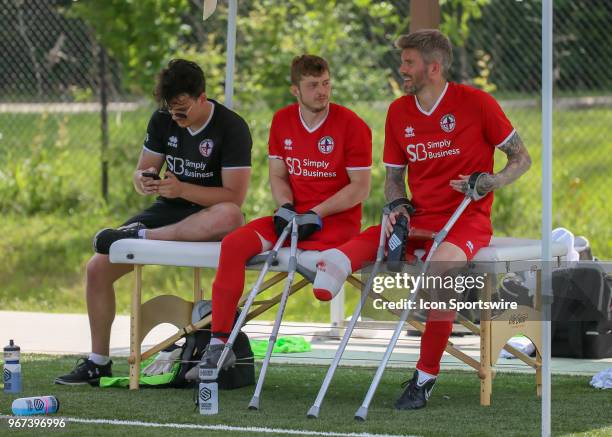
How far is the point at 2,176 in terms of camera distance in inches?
441

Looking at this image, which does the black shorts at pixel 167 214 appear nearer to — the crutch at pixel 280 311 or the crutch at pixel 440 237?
the crutch at pixel 280 311

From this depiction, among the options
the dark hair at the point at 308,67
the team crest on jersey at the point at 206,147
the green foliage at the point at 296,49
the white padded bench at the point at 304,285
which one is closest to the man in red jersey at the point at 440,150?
the white padded bench at the point at 304,285

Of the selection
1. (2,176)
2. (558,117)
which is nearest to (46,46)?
(2,176)

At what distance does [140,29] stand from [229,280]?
203 inches

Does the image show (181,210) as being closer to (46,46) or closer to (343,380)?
(343,380)

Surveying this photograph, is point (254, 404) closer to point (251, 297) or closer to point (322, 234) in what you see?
point (251, 297)

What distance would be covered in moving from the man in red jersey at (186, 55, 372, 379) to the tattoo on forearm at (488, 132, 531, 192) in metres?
0.65

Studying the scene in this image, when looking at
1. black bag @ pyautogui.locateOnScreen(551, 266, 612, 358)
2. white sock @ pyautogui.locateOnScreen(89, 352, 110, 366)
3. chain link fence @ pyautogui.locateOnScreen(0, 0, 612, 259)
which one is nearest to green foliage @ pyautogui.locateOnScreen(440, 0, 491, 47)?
chain link fence @ pyautogui.locateOnScreen(0, 0, 612, 259)

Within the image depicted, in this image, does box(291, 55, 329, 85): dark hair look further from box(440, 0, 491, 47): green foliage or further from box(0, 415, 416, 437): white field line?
box(440, 0, 491, 47): green foliage

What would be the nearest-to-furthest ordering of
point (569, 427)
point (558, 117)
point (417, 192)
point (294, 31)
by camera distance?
point (569, 427), point (417, 192), point (294, 31), point (558, 117)

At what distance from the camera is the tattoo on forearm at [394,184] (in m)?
5.63

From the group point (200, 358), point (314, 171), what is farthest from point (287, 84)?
point (200, 358)

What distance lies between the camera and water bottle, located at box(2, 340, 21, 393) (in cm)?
554

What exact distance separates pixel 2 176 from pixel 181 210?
218 inches
